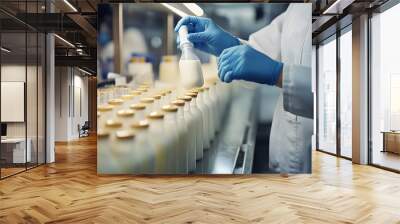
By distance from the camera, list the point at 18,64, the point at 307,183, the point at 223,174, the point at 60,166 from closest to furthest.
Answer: the point at 307,183 < the point at 223,174 < the point at 18,64 < the point at 60,166

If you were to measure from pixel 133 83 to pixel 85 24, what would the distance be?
3.30 meters

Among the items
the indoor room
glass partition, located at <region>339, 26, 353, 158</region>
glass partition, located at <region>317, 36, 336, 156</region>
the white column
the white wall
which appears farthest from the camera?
the white wall

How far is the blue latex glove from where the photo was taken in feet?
19.6

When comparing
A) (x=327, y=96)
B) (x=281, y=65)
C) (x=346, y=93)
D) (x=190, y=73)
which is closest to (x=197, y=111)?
(x=190, y=73)

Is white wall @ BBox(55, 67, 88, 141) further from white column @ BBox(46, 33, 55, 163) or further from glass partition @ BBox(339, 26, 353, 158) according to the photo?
glass partition @ BBox(339, 26, 353, 158)

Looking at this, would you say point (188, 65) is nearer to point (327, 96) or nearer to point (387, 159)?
point (387, 159)

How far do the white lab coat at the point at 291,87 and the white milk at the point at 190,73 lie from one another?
96cm

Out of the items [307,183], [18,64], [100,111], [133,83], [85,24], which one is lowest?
[307,183]

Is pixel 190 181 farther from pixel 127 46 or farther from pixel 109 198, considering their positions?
pixel 127 46

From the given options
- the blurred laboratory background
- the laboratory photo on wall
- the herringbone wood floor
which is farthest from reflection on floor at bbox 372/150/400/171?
the blurred laboratory background

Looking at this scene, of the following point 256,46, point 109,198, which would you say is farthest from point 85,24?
point 109,198

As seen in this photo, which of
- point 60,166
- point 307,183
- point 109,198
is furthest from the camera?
point 60,166

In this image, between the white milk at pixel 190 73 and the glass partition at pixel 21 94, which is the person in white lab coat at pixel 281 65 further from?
the glass partition at pixel 21 94

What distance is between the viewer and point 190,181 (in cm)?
588
